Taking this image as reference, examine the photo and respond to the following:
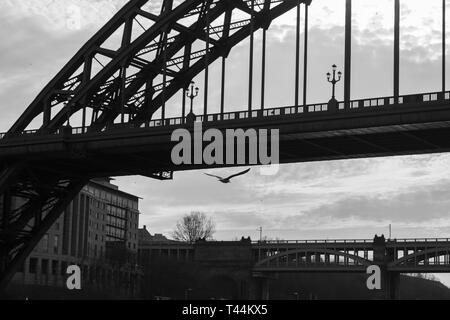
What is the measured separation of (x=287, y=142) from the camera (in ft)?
209

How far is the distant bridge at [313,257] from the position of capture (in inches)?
5960

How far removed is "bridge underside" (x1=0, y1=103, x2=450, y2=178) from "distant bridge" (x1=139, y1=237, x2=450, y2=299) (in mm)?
71882

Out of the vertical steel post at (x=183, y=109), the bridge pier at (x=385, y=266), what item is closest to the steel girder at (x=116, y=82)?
the vertical steel post at (x=183, y=109)

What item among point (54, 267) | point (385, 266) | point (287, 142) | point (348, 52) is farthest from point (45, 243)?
point (348, 52)

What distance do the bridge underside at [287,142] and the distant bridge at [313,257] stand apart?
236ft

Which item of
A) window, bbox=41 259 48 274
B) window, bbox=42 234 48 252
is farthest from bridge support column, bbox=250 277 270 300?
→ window, bbox=42 234 48 252

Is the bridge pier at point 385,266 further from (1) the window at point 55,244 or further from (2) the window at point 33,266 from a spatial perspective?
(2) the window at point 33,266

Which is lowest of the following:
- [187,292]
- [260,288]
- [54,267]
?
[187,292]

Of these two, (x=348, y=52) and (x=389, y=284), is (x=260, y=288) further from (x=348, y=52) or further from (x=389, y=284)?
(x=348, y=52)

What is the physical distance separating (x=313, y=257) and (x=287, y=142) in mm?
Result: 102385

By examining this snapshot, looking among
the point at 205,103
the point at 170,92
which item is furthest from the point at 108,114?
the point at 205,103

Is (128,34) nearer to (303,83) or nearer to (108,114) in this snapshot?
(108,114)

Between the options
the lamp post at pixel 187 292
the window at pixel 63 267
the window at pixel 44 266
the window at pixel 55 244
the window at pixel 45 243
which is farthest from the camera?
the lamp post at pixel 187 292
